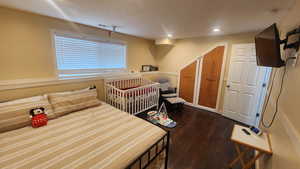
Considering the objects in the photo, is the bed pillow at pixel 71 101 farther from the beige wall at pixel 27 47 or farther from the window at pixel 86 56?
the window at pixel 86 56

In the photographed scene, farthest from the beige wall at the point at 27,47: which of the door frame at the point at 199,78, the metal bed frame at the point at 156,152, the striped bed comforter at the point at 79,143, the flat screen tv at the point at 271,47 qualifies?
the door frame at the point at 199,78

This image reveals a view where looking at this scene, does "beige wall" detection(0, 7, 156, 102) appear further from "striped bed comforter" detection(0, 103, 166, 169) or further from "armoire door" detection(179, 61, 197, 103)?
"armoire door" detection(179, 61, 197, 103)

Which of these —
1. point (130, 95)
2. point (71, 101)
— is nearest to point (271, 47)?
point (130, 95)

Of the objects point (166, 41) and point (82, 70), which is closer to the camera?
point (82, 70)

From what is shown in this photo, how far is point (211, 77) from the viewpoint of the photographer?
138 inches

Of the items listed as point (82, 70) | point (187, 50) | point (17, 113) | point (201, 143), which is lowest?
point (201, 143)

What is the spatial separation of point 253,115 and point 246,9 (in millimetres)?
2428

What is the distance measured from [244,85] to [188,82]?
4.85 ft

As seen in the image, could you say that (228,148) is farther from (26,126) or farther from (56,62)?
(56,62)

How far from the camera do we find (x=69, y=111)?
6.46ft

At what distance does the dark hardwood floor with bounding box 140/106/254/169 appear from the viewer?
5.93 feet

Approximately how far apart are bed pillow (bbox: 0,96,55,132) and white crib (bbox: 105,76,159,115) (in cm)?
123

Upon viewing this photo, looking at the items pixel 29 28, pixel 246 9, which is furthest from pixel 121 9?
pixel 246 9

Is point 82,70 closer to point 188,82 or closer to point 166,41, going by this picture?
point 166,41
